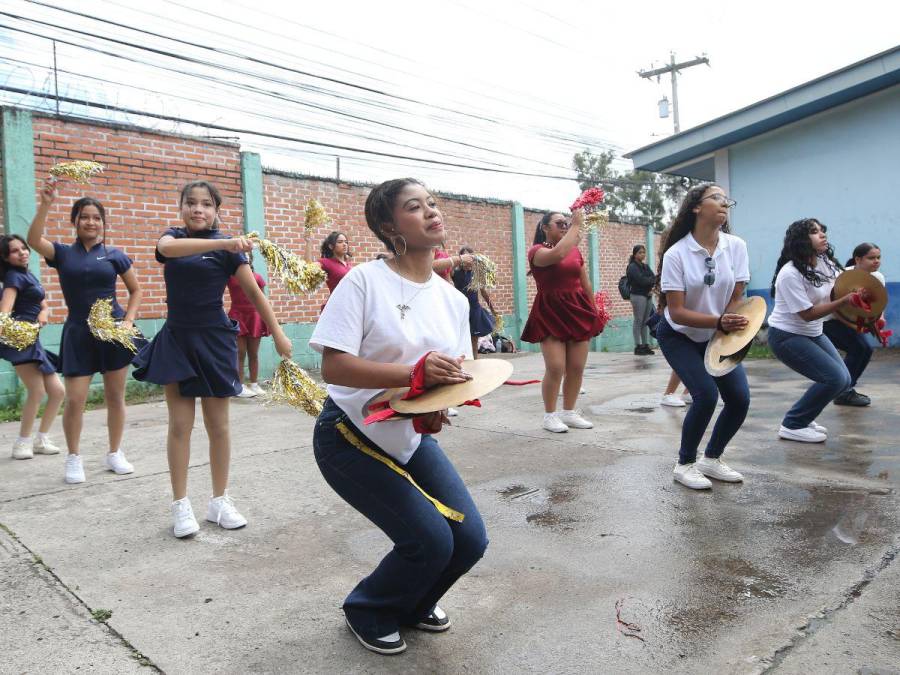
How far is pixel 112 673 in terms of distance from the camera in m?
2.24

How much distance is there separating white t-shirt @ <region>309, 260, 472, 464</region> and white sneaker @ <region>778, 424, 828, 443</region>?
371cm

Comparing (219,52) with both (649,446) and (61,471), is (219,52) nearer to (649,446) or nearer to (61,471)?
(61,471)

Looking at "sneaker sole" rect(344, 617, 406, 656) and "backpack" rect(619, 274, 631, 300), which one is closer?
"sneaker sole" rect(344, 617, 406, 656)

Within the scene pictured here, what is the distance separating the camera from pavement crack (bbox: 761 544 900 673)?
7.36 ft

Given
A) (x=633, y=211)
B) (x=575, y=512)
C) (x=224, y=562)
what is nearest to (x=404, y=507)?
(x=224, y=562)

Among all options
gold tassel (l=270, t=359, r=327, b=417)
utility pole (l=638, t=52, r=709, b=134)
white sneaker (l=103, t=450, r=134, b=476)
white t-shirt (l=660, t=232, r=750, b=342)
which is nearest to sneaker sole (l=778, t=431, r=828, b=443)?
white t-shirt (l=660, t=232, r=750, b=342)

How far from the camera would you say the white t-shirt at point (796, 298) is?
5.18 meters

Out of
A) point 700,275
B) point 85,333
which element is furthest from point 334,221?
point 700,275

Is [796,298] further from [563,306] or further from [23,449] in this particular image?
[23,449]

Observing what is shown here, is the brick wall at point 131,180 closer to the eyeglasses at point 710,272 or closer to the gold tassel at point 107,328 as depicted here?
the gold tassel at point 107,328

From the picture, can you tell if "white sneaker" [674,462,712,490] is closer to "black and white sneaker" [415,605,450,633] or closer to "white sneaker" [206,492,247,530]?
"black and white sneaker" [415,605,450,633]

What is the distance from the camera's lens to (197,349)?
363 cm

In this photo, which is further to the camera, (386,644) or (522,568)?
(522,568)

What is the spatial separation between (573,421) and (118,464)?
3.45 metres
